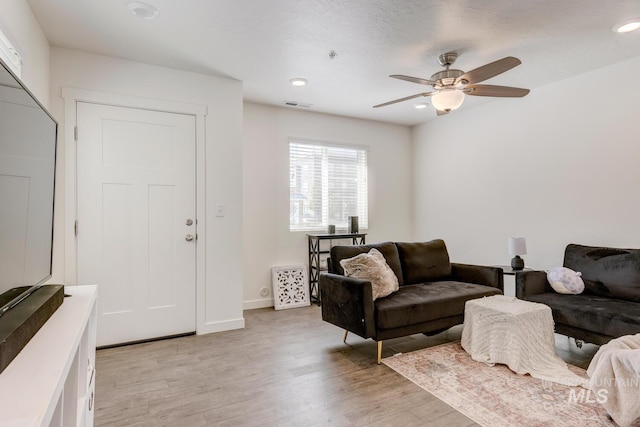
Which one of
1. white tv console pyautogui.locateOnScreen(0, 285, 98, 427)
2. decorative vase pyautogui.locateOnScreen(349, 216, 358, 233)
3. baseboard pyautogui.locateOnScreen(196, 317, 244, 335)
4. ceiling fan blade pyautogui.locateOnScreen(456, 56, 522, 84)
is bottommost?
baseboard pyautogui.locateOnScreen(196, 317, 244, 335)

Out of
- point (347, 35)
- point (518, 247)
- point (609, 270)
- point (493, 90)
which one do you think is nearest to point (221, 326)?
point (347, 35)

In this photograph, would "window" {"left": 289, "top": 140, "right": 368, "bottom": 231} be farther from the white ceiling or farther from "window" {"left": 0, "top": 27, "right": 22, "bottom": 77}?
"window" {"left": 0, "top": 27, "right": 22, "bottom": 77}

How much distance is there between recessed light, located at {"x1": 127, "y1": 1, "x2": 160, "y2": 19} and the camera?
7.30ft

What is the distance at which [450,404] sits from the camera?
208 centimetres

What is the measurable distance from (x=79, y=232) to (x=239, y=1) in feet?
7.45

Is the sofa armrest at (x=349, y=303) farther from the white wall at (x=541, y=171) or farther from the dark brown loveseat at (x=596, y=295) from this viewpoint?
the white wall at (x=541, y=171)

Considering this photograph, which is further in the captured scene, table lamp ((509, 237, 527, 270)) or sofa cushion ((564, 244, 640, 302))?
table lamp ((509, 237, 527, 270))

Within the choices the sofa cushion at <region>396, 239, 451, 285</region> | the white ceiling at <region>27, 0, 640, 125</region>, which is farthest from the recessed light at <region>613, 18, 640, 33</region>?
the sofa cushion at <region>396, 239, 451, 285</region>

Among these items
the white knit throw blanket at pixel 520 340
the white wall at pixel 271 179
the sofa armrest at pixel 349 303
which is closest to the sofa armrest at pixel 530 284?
the white knit throw blanket at pixel 520 340

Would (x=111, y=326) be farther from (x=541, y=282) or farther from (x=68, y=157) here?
(x=541, y=282)

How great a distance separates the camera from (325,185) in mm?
4871

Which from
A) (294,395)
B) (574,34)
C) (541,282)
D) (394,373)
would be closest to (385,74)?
(574,34)

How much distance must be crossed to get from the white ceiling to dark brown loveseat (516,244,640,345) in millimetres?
1677

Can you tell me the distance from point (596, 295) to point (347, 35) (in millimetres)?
3041
